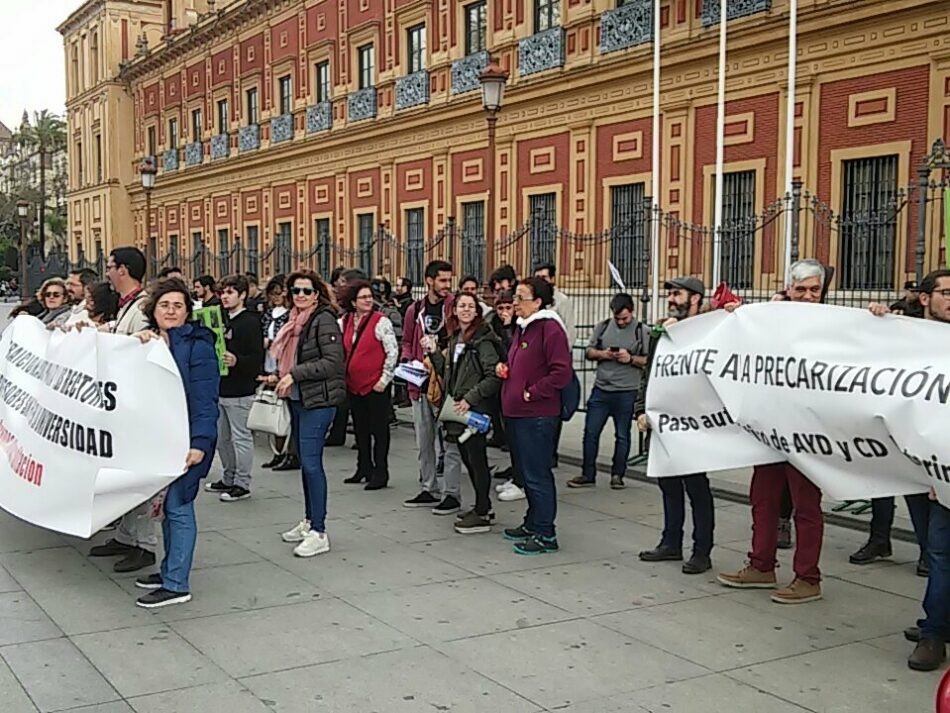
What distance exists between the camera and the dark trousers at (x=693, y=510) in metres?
6.77

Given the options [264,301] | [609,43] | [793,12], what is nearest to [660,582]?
[264,301]

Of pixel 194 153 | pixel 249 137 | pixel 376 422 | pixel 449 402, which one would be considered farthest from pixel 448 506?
pixel 194 153

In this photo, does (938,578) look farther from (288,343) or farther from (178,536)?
(288,343)

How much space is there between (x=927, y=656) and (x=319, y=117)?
25955 millimetres

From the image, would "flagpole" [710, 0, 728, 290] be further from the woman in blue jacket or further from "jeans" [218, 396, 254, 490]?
the woman in blue jacket

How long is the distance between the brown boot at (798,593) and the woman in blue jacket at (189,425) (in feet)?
11.1

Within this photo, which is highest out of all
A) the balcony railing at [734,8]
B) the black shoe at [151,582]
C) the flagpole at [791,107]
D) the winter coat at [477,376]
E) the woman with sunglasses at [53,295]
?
A: the balcony railing at [734,8]

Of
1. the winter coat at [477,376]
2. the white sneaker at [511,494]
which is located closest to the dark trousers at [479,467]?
the winter coat at [477,376]

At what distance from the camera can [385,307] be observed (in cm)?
1257

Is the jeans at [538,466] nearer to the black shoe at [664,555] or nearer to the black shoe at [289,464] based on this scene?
the black shoe at [664,555]

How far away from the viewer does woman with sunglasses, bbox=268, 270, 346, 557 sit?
705 cm

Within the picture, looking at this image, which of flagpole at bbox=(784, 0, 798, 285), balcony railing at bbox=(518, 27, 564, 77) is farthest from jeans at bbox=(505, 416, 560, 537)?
balcony railing at bbox=(518, 27, 564, 77)

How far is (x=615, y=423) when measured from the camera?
9.51 meters

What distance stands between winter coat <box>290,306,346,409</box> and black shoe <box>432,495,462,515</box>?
5.44ft
